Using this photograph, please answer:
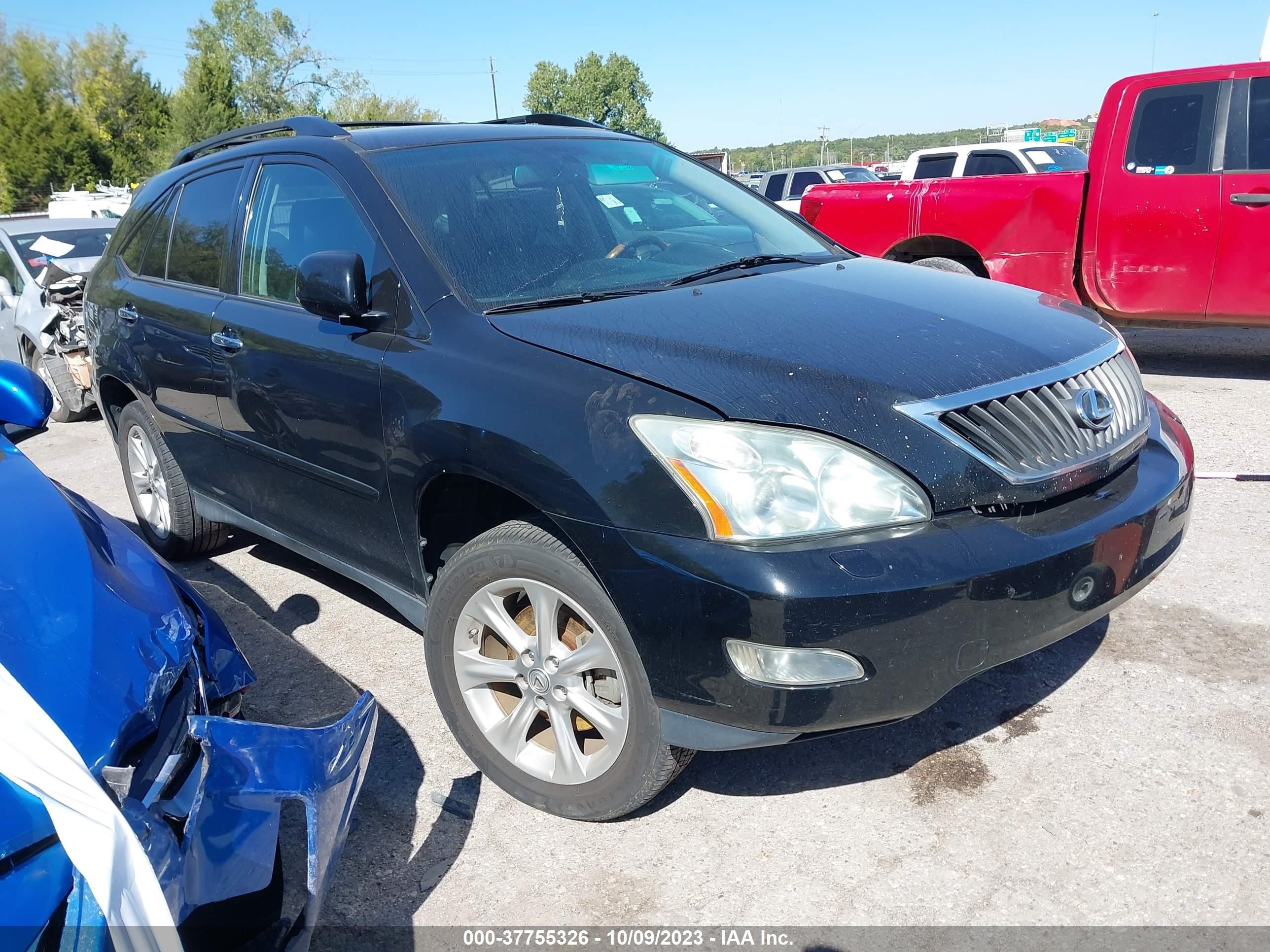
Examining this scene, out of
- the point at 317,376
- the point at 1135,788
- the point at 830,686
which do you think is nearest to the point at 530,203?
the point at 317,376

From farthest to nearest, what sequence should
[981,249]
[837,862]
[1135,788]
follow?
[981,249]
[1135,788]
[837,862]

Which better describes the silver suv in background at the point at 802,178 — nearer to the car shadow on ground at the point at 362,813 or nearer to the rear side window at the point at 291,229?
the rear side window at the point at 291,229

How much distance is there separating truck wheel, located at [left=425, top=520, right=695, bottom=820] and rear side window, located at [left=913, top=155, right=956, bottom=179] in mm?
13002

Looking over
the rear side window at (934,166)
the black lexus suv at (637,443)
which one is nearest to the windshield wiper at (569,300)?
the black lexus suv at (637,443)

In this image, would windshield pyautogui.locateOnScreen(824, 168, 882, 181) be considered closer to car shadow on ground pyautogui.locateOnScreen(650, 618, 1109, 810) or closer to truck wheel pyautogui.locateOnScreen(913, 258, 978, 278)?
truck wheel pyautogui.locateOnScreen(913, 258, 978, 278)

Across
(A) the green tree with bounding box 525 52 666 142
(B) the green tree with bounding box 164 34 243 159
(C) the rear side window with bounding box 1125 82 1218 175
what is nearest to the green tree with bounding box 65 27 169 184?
(B) the green tree with bounding box 164 34 243 159

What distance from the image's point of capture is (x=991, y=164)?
13.4m

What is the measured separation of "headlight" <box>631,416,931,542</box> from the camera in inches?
84.9

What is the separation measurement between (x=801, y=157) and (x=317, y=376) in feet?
345

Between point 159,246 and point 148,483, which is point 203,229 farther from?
point 148,483

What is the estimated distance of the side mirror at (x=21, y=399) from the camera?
8.77ft

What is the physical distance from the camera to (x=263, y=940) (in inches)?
72.7

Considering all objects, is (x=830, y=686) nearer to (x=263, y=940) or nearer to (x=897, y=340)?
(x=897, y=340)

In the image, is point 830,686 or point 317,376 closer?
point 830,686
